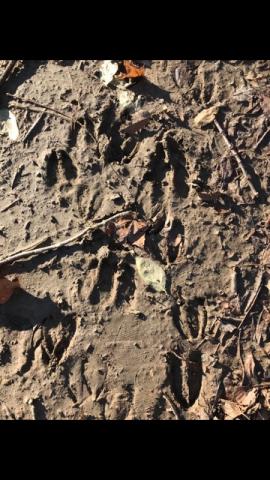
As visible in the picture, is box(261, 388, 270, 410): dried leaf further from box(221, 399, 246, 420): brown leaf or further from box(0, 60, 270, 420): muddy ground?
box(221, 399, 246, 420): brown leaf

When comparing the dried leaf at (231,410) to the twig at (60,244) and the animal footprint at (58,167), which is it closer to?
the twig at (60,244)

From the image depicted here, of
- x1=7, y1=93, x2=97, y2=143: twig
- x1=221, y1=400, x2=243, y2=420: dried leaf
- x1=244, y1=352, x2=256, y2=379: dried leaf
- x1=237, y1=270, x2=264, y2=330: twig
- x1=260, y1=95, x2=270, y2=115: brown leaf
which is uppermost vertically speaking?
x1=7, y1=93, x2=97, y2=143: twig

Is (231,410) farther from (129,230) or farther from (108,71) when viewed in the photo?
(108,71)

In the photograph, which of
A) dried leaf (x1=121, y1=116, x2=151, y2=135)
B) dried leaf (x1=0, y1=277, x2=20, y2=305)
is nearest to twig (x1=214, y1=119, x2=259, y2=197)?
dried leaf (x1=121, y1=116, x2=151, y2=135)

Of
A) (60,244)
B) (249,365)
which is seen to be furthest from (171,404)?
(60,244)

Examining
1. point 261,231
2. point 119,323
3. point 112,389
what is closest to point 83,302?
point 119,323

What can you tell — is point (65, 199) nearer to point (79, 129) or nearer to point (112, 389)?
point (79, 129)

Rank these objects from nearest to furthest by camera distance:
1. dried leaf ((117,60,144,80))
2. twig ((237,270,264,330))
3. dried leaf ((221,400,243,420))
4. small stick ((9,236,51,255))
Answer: dried leaf ((221,400,243,420)) → twig ((237,270,264,330)) → small stick ((9,236,51,255)) → dried leaf ((117,60,144,80))
